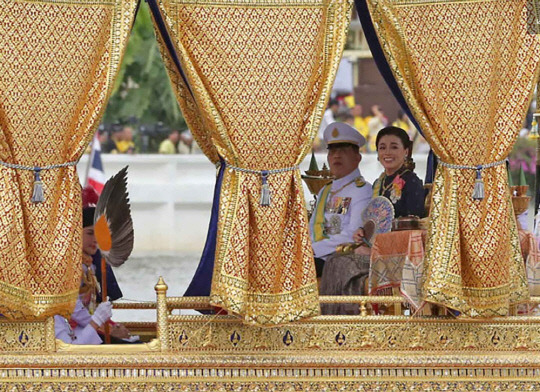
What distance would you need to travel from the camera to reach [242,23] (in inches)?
303

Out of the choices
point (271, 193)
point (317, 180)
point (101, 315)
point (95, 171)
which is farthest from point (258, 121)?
point (95, 171)

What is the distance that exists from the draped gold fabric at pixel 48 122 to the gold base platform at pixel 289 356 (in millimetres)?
360

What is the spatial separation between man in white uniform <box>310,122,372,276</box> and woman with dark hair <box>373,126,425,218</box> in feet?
0.59

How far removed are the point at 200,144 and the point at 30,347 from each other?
1.74m

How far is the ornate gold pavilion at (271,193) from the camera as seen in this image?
7.61 meters

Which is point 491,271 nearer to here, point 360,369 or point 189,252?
point 360,369

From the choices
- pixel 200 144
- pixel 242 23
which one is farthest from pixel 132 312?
pixel 242 23

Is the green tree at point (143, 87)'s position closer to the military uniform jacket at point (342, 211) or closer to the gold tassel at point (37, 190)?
the military uniform jacket at point (342, 211)

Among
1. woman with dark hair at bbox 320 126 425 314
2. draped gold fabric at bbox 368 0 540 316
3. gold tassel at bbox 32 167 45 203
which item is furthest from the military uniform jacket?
gold tassel at bbox 32 167 45 203

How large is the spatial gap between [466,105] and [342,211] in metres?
2.21

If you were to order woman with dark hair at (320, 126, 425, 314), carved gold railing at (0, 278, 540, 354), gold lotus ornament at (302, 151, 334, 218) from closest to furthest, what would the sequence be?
1. carved gold railing at (0, 278, 540, 354)
2. woman with dark hair at (320, 126, 425, 314)
3. gold lotus ornament at (302, 151, 334, 218)

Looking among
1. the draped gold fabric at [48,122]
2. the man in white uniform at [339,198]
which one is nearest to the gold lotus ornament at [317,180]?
the man in white uniform at [339,198]

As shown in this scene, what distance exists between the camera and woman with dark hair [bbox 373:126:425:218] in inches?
374

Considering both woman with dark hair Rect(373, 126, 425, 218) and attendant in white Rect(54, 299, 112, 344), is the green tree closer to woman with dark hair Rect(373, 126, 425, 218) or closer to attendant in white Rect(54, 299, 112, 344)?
woman with dark hair Rect(373, 126, 425, 218)
